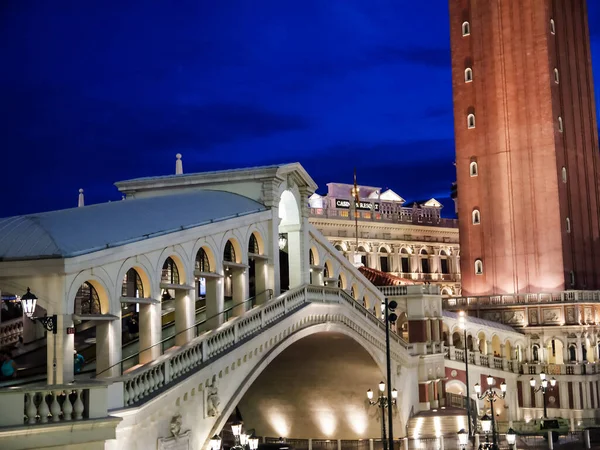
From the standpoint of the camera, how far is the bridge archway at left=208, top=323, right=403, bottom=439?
37188 mm

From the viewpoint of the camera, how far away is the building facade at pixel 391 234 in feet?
207

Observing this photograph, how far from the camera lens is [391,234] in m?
67.3

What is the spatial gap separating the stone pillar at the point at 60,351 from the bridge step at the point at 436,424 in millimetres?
24731

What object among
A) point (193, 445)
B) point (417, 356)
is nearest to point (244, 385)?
point (193, 445)

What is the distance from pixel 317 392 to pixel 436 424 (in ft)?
18.9

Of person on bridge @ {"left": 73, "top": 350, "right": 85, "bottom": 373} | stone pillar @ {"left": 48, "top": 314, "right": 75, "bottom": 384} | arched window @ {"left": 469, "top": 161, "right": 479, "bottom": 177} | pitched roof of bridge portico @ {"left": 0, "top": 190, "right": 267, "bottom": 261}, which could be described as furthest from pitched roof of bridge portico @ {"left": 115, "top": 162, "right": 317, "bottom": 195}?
arched window @ {"left": 469, "top": 161, "right": 479, "bottom": 177}

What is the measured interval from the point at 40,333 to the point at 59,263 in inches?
336

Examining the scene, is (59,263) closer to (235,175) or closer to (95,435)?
(95,435)

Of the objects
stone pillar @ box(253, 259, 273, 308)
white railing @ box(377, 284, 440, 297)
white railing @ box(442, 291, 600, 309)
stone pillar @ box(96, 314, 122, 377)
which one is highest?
white railing @ box(442, 291, 600, 309)

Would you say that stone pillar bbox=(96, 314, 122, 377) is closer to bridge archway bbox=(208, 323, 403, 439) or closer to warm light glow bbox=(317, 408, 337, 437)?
bridge archway bbox=(208, 323, 403, 439)

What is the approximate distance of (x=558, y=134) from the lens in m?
58.6

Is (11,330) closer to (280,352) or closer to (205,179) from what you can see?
(205,179)

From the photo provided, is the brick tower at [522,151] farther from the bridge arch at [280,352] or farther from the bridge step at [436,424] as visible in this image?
the bridge arch at [280,352]

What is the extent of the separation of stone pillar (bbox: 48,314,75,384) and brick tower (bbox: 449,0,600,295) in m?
45.3
